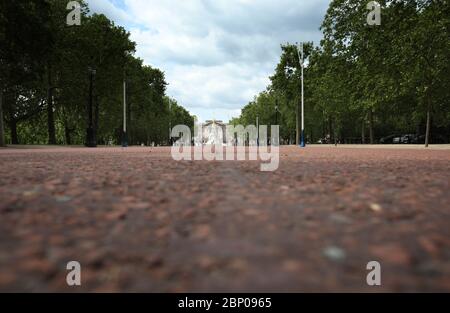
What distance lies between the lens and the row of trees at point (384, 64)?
58.7 feet

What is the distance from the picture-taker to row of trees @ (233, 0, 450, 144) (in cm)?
1789

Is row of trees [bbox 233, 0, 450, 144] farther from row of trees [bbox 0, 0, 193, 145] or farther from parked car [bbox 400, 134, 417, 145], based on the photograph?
row of trees [bbox 0, 0, 193, 145]

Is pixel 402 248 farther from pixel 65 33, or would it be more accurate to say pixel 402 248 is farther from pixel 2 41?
pixel 65 33

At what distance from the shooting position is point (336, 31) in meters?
30.8

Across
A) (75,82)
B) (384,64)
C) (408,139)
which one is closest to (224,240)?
(384,64)

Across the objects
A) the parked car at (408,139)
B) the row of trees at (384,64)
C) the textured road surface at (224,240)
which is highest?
the row of trees at (384,64)

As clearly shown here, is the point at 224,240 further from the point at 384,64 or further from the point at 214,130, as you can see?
the point at 214,130

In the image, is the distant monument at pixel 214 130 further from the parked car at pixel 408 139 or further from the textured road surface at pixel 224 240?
the textured road surface at pixel 224 240

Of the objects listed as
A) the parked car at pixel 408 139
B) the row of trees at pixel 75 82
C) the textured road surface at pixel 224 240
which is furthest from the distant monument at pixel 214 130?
the textured road surface at pixel 224 240

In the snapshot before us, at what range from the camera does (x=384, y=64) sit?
20078mm

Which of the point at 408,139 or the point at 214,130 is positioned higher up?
the point at 214,130

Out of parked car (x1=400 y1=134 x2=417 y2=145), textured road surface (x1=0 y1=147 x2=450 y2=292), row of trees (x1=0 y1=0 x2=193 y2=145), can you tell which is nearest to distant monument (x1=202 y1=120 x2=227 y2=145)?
row of trees (x1=0 y1=0 x2=193 y2=145)
